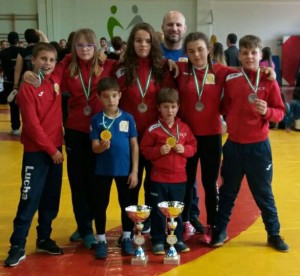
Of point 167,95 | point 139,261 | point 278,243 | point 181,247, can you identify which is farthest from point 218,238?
point 167,95

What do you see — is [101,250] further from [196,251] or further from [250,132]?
[250,132]

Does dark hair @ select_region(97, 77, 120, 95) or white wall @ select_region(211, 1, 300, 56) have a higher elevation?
white wall @ select_region(211, 1, 300, 56)

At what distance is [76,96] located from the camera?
351cm

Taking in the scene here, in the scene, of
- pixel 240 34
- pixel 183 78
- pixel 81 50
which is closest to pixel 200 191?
pixel 183 78

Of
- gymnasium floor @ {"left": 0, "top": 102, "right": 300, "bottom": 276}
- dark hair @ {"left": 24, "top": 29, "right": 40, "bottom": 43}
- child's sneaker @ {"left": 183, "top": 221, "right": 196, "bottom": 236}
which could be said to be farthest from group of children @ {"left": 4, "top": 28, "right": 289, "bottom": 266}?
dark hair @ {"left": 24, "top": 29, "right": 40, "bottom": 43}

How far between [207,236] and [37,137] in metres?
1.58

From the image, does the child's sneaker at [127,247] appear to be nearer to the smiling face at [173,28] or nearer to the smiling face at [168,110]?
the smiling face at [168,110]

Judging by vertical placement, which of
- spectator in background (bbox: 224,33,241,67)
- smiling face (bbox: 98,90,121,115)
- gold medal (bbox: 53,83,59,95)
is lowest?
smiling face (bbox: 98,90,121,115)

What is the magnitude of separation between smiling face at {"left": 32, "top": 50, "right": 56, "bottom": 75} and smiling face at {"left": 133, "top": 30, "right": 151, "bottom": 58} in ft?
2.04

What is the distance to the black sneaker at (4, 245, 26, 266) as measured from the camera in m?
3.32

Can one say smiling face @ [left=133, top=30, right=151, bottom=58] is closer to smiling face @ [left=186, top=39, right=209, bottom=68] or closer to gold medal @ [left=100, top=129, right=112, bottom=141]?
smiling face @ [left=186, top=39, right=209, bottom=68]

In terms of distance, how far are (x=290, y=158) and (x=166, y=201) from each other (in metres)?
3.63

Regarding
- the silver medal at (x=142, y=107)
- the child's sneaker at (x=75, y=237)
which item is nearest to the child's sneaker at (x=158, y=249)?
the child's sneaker at (x=75, y=237)

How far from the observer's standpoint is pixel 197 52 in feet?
11.2
